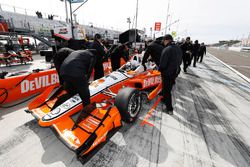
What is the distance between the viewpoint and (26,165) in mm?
1722

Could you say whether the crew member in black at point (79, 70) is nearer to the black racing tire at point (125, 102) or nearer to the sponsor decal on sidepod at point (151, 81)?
the black racing tire at point (125, 102)

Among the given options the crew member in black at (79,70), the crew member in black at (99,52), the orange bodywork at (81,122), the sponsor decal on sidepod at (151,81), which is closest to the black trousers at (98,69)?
the crew member in black at (99,52)

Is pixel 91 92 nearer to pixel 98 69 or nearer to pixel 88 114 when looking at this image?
pixel 88 114

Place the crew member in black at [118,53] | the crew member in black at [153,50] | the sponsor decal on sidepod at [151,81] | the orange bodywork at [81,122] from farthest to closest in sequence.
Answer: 1. the crew member in black at [118,53]
2. the crew member in black at [153,50]
3. the sponsor decal on sidepod at [151,81]
4. the orange bodywork at [81,122]

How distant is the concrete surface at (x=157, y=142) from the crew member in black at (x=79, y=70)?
0.88 meters

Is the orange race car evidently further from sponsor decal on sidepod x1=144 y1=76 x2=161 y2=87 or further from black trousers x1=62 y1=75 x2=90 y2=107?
sponsor decal on sidepod x1=144 y1=76 x2=161 y2=87

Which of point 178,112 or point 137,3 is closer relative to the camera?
point 178,112

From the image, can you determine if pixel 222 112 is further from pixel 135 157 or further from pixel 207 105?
pixel 135 157

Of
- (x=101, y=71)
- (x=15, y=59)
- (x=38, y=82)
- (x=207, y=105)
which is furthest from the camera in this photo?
(x=15, y=59)

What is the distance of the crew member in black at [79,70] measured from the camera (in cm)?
207

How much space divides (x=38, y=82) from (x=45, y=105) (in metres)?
1.75

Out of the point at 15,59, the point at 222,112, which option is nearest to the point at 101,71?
the point at 222,112

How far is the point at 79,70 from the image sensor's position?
2078mm

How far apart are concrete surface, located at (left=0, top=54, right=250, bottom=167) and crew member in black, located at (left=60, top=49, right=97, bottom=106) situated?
88cm
